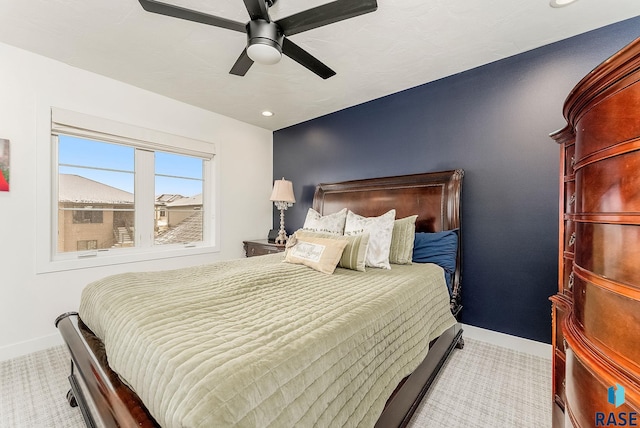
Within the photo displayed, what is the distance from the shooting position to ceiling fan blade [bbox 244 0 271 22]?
1.42 m

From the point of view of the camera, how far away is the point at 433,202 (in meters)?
2.68

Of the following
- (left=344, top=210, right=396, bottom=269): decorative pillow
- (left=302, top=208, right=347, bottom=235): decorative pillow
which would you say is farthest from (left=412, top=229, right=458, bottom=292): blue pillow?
(left=302, top=208, right=347, bottom=235): decorative pillow

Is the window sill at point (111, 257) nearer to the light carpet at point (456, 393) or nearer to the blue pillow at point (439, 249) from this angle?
the light carpet at point (456, 393)

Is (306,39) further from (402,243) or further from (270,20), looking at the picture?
(402,243)

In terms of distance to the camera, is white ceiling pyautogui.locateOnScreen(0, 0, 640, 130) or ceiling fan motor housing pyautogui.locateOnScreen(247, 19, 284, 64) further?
white ceiling pyautogui.locateOnScreen(0, 0, 640, 130)

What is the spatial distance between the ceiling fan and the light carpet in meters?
2.33

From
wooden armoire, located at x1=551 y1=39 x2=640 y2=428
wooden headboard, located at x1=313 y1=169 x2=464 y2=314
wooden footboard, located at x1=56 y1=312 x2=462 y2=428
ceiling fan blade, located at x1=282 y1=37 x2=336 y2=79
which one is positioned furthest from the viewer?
wooden headboard, located at x1=313 y1=169 x2=464 y2=314

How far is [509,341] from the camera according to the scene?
92.1 inches

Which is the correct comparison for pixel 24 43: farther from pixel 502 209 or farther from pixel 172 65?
pixel 502 209

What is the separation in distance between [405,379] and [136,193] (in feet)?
10.7

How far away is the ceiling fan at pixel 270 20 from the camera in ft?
4.60

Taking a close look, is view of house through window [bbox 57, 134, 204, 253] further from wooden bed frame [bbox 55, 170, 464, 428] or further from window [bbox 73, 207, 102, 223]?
wooden bed frame [bbox 55, 170, 464, 428]

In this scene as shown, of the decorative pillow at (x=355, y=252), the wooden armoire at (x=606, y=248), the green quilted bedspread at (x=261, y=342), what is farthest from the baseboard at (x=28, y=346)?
the wooden armoire at (x=606, y=248)

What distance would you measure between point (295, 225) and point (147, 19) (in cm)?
291
